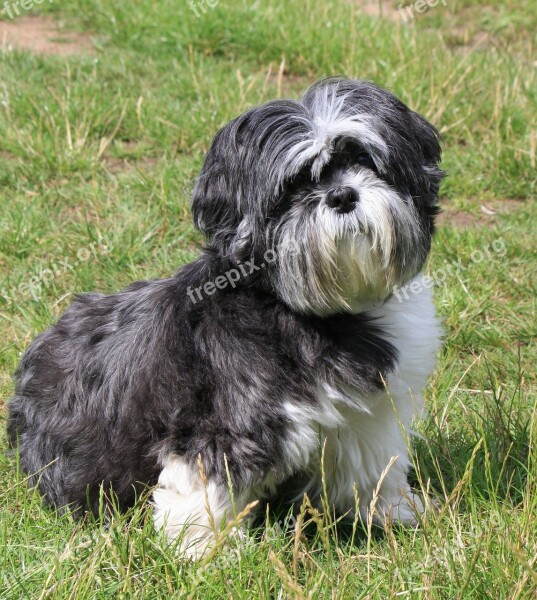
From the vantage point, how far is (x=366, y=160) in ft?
9.07

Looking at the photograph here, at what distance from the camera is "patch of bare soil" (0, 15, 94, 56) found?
7004 millimetres

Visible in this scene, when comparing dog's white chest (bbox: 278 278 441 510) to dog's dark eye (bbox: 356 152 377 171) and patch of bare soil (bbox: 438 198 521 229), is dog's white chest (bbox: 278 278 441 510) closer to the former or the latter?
dog's dark eye (bbox: 356 152 377 171)

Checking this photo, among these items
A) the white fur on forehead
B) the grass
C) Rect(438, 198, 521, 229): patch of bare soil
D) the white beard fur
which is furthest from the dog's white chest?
Rect(438, 198, 521, 229): patch of bare soil

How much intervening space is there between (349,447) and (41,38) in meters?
5.41

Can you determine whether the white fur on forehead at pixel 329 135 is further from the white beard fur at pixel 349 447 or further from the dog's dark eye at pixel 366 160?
the white beard fur at pixel 349 447

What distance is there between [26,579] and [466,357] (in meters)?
2.44

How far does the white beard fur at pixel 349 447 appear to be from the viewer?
287 cm

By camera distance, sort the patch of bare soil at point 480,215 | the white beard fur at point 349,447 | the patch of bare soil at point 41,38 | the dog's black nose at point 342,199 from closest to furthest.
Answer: the dog's black nose at point 342,199 → the white beard fur at point 349,447 → the patch of bare soil at point 480,215 → the patch of bare soil at point 41,38

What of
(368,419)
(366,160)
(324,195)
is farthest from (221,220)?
(368,419)

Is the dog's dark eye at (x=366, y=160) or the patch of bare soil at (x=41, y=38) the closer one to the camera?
the dog's dark eye at (x=366, y=160)

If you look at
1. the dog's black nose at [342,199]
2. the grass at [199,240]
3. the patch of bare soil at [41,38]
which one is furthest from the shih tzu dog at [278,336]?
the patch of bare soil at [41,38]

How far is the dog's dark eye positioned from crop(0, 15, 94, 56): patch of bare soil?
4.74 meters

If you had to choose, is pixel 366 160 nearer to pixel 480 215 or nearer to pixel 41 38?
pixel 480 215

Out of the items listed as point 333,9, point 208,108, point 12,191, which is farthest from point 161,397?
point 333,9
